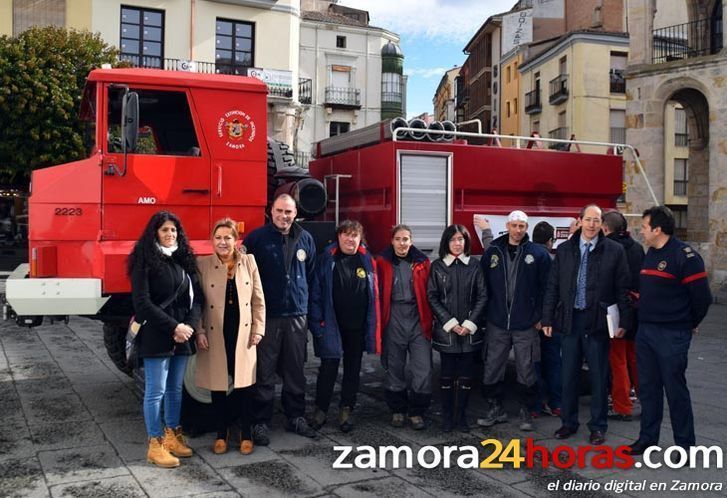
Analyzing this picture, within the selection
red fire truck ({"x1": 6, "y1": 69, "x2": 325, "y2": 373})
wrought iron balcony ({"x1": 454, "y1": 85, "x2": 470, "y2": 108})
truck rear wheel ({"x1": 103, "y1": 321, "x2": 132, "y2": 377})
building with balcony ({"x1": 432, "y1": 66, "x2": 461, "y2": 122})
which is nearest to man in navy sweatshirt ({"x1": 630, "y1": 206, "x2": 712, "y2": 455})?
red fire truck ({"x1": 6, "y1": 69, "x2": 325, "y2": 373})

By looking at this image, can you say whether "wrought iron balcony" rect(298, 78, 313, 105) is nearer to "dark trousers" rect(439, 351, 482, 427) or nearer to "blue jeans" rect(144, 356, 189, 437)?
"dark trousers" rect(439, 351, 482, 427)

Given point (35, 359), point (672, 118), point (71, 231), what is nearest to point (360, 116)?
point (672, 118)

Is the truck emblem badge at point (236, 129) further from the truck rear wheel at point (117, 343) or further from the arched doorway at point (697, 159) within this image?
the arched doorway at point (697, 159)

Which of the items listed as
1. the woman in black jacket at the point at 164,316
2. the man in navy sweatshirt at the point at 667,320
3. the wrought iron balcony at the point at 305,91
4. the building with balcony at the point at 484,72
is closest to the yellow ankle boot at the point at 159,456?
the woman in black jacket at the point at 164,316

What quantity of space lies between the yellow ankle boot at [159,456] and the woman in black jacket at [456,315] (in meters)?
2.13

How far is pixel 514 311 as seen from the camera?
5.69 meters

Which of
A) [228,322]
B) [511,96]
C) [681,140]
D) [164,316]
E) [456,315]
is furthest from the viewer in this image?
[511,96]

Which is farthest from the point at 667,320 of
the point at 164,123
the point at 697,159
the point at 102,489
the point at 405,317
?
the point at 697,159

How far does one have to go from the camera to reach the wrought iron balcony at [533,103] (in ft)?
129

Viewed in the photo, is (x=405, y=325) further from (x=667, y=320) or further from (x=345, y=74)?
(x=345, y=74)

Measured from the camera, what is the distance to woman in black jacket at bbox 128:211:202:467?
188 inches

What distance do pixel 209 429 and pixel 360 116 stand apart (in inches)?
1344

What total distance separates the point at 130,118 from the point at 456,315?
2.97 meters

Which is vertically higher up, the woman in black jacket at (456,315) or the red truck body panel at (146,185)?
the red truck body panel at (146,185)
